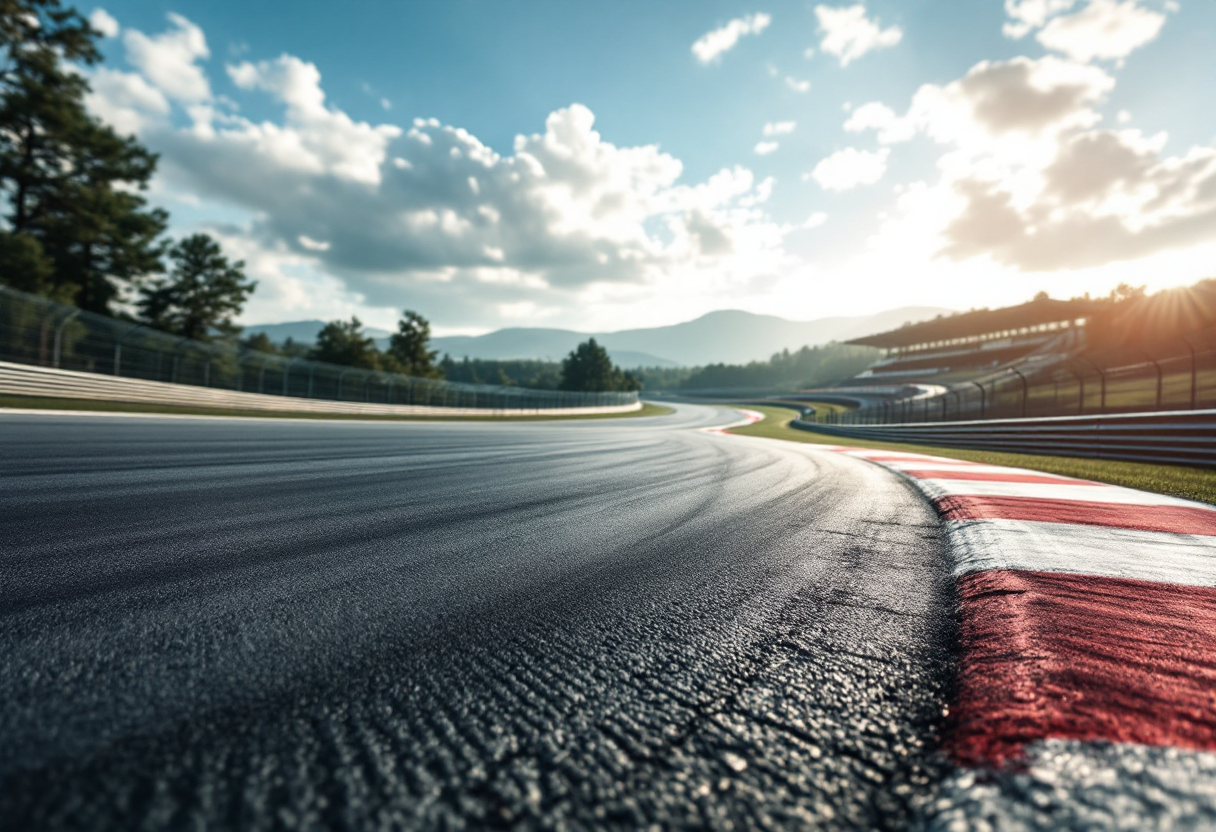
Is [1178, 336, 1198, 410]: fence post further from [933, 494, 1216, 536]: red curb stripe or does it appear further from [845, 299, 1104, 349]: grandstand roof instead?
[845, 299, 1104, 349]: grandstand roof

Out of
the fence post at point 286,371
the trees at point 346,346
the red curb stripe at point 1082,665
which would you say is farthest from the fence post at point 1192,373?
the trees at point 346,346

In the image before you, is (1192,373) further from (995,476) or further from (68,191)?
(68,191)

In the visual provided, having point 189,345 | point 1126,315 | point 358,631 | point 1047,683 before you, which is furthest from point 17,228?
point 1126,315

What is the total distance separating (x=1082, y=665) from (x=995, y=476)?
18.2 feet

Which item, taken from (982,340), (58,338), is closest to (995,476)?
(58,338)

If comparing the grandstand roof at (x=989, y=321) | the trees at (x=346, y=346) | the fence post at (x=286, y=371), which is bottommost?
the fence post at (x=286, y=371)

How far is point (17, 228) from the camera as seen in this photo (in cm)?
2395

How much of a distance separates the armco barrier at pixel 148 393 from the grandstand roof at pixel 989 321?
205 ft

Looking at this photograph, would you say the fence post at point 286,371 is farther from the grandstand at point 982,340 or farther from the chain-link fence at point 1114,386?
the grandstand at point 982,340

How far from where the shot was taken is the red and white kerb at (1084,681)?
2.79ft

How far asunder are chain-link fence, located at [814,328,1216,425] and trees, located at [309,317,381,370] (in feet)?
145

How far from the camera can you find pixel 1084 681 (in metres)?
1.26

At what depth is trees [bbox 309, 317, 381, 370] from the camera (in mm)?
47125

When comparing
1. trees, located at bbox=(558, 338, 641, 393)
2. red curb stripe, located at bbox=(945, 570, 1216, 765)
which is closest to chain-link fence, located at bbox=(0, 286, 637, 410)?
red curb stripe, located at bbox=(945, 570, 1216, 765)
